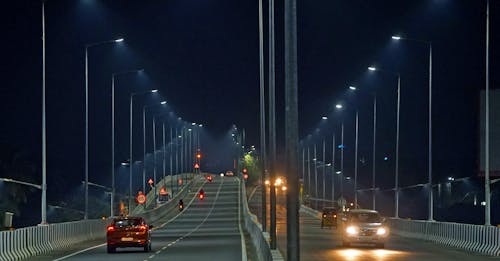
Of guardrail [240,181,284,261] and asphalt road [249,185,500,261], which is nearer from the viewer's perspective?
guardrail [240,181,284,261]

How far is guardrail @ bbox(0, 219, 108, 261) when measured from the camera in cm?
4103

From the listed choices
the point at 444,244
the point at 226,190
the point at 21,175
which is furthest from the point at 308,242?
the point at 226,190

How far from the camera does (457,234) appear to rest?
55.3 meters

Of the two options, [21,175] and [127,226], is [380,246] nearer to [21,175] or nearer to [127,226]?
[127,226]

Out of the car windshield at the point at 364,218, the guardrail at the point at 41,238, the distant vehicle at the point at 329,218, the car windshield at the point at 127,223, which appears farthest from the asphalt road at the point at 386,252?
the distant vehicle at the point at 329,218

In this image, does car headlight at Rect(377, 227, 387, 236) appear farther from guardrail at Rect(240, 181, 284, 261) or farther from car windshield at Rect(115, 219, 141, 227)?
car windshield at Rect(115, 219, 141, 227)

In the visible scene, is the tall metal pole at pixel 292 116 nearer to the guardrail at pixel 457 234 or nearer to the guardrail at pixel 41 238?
the guardrail at pixel 41 238

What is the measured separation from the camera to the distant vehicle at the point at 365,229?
52.2 meters

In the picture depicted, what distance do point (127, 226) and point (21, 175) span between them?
75.4 meters

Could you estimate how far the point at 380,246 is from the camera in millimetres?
52656

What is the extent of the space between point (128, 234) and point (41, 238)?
356 cm

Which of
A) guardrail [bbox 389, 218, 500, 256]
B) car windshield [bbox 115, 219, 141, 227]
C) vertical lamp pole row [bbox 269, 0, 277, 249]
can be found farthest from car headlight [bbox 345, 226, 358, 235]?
car windshield [bbox 115, 219, 141, 227]

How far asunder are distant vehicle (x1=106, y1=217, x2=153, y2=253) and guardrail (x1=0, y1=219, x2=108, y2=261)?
102 inches

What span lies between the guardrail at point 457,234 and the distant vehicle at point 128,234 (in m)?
13.6
